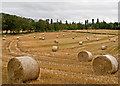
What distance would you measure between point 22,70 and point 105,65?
6592mm

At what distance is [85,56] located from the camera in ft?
68.1

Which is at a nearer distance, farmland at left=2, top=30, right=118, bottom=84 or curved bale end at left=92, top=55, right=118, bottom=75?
farmland at left=2, top=30, right=118, bottom=84

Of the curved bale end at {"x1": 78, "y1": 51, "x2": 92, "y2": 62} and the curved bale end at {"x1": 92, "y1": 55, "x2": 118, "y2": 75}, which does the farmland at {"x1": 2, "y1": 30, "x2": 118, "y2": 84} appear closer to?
the curved bale end at {"x1": 92, "y1": 55, "x2": 118, "y2": 75}

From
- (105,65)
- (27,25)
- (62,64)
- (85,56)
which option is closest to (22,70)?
(105,65)

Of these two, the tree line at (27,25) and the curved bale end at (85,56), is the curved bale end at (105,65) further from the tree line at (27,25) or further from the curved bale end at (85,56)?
the tree line at (27,25)

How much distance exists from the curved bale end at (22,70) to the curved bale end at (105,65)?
539 cm

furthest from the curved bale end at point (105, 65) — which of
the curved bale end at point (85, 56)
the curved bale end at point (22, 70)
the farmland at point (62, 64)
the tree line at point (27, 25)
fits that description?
the tree line at point (27, 25)

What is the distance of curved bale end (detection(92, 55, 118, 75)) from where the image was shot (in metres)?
14.4

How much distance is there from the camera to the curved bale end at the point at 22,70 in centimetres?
1141

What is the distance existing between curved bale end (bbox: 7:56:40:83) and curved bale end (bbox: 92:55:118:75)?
5.39 metres

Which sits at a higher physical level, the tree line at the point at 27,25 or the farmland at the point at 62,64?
the tree line at the point at 27,25

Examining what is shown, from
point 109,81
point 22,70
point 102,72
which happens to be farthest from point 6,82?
point 102,72

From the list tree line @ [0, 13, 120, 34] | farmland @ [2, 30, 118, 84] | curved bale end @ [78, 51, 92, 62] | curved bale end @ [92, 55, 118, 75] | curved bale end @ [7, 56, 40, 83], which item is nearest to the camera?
curved bale end @ [7, 56, 40, 83]

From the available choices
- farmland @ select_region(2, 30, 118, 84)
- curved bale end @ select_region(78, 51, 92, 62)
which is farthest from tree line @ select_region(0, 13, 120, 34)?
curved bale end @ select_region(78, 51, 92, 62)
